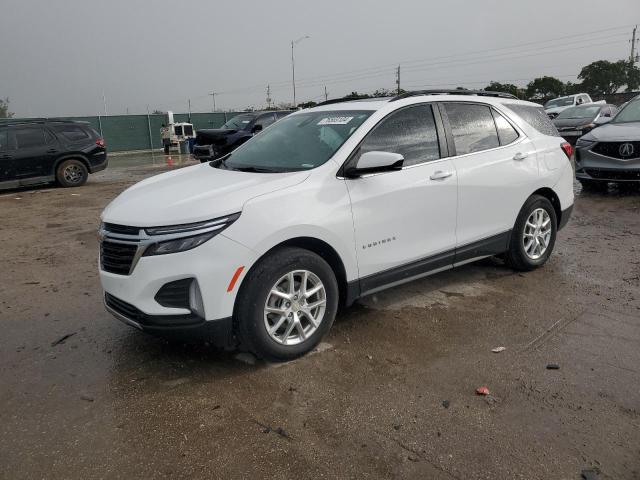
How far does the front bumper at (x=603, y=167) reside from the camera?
28.2 ft

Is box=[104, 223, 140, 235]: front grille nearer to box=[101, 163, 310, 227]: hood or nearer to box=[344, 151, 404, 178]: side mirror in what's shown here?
box=[101, 163, 310, 227]: hood

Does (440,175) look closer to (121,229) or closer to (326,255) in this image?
(326,255)

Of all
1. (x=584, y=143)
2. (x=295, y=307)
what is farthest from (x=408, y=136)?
(x=584, y=143)

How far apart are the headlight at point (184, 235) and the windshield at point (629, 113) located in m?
8.95

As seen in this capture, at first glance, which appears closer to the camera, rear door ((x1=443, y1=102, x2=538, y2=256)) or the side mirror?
the side mirror

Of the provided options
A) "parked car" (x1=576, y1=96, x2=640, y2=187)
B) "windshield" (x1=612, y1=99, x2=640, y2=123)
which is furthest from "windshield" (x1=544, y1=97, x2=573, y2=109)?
"parked car" (x1=576, y1=96, x2=640, y2=187)

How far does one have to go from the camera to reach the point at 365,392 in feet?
10.3

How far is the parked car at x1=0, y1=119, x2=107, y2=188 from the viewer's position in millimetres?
12328

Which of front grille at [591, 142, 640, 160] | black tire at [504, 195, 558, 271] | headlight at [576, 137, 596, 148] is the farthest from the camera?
headlight at [576, 137, 596, 148]

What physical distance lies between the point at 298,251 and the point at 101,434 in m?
1.55

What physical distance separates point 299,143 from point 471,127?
5.28 ft

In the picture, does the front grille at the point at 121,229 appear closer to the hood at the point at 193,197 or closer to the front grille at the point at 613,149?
the hood at the point at 193,197

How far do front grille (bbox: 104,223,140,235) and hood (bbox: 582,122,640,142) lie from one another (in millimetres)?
8280

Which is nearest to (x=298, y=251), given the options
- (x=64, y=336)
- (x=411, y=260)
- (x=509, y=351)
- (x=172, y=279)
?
(x=172, y=279)
